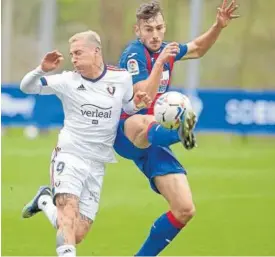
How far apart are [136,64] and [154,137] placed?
27.1 inches

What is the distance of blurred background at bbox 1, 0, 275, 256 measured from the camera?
12.0 metres

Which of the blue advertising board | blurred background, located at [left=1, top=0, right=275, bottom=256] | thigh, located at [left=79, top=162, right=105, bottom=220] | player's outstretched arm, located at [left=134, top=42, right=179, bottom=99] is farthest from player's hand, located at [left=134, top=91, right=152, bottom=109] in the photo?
the blue advertising board

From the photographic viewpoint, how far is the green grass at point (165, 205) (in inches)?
445

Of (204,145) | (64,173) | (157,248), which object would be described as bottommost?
(204,145)

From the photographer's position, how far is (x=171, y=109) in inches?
355

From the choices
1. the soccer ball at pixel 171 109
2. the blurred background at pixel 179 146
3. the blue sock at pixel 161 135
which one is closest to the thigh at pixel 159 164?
the blue sock at pixel 161 135

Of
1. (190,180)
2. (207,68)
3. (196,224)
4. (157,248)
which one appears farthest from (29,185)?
(207,68)

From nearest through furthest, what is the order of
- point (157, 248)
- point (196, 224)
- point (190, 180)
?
point (157, 248) → point (196, 224) → point (190, 180)

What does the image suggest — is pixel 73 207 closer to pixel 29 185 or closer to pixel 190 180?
pixel 29 185

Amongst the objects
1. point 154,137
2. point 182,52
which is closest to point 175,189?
point 154,137

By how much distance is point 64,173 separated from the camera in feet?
28.9

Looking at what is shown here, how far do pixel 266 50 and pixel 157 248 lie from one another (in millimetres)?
22344

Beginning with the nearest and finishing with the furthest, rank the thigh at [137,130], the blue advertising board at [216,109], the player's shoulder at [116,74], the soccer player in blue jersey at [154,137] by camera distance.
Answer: the player's shoulder at [116,74], the soccer player in blue jersey at [154,137], the thigh at [137,130], the blue advertising board at [216,109]

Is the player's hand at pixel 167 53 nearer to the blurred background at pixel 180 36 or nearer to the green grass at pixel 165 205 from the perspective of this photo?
the green grass at pixel 165 205
